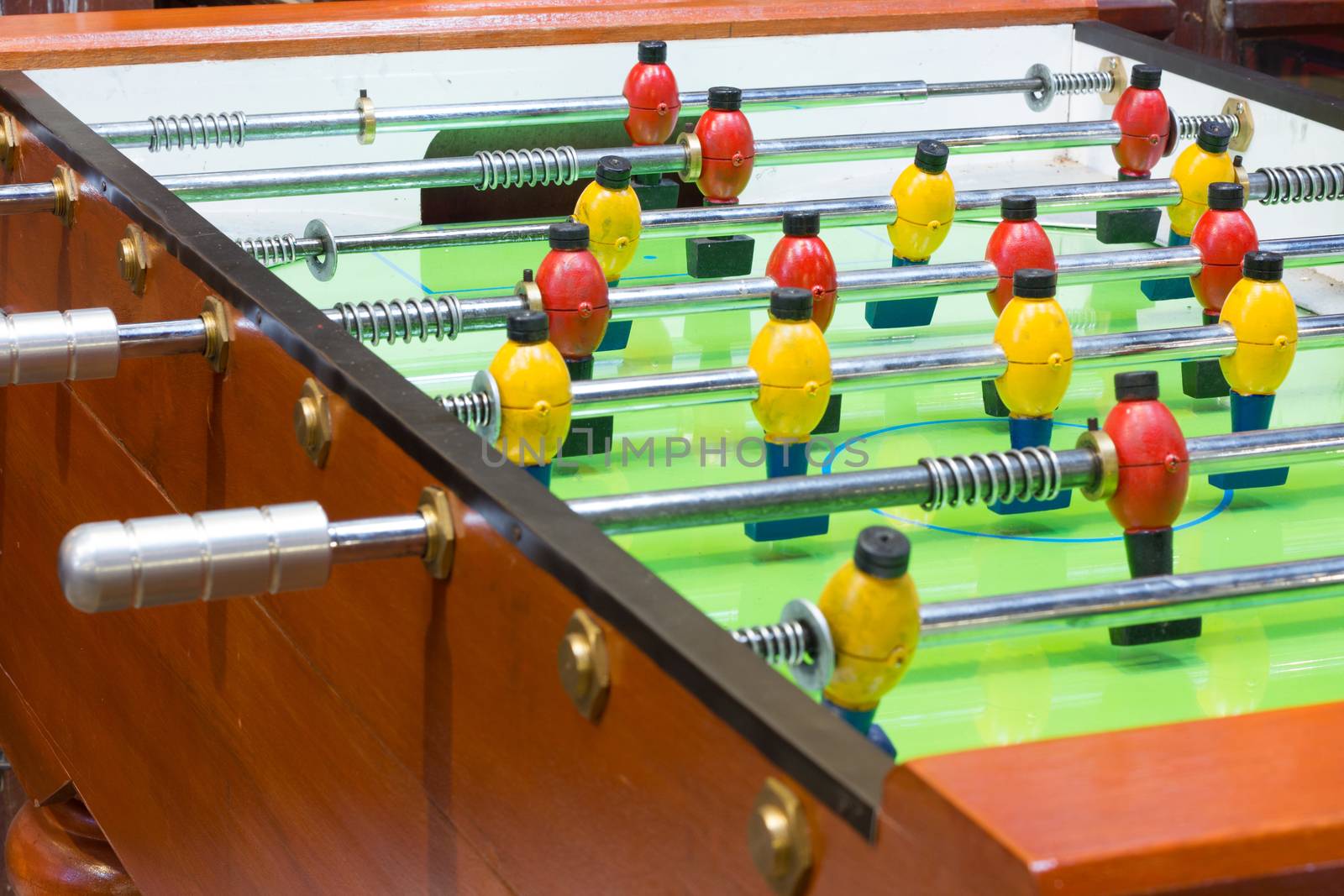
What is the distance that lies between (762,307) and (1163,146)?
0.75m

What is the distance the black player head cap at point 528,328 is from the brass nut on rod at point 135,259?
407 millimetres

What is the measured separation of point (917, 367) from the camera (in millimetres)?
1333

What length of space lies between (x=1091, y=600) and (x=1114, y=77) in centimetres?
143

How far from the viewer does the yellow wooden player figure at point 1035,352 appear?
4.36ft

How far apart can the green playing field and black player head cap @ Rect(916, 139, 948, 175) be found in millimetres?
152

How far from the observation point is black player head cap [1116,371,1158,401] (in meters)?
1.12

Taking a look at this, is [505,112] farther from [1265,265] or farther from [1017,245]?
[1265,265]

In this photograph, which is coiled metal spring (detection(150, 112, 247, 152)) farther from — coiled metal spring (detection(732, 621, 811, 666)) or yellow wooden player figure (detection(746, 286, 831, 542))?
coiled metal spring (detection(732, 621, 811, 666))

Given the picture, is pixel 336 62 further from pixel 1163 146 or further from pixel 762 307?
pixel 1163 146

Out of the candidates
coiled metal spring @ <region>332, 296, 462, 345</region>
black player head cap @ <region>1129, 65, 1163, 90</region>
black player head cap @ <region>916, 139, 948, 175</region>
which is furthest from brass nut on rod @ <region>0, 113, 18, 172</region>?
black player head cap @ <region>1129, 65, 1163, 90</region>

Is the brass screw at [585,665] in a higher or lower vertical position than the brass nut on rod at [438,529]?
lower

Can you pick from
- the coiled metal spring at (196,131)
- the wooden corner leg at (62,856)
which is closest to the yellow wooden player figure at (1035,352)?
the coiled metal spring at (196,131)

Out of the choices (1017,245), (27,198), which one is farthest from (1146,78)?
(27,198)

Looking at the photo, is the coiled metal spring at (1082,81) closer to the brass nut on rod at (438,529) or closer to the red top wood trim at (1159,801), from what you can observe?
the brass nut on rod at (438,529)
